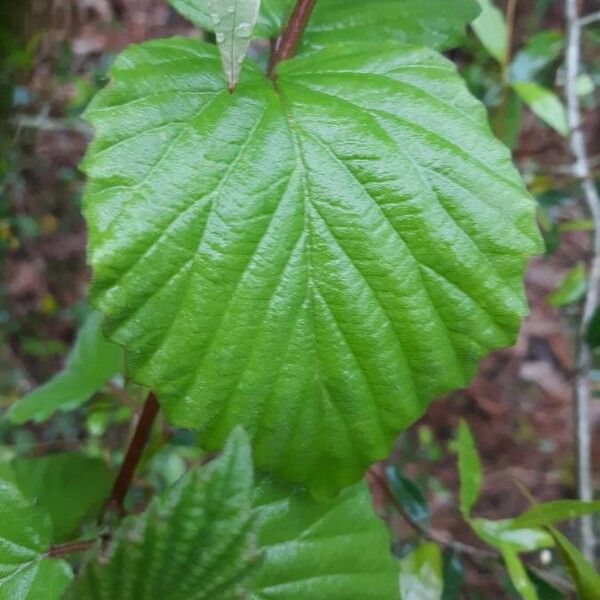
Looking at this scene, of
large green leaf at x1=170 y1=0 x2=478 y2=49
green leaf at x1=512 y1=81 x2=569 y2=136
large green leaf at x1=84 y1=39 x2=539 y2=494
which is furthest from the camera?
green leaf at x1=512 y1=81 x2=569 y2=136

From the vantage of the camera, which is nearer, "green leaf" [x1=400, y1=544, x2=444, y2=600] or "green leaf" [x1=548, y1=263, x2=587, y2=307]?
"green leaf" [x1=400, y1=544, x2=444, y2=600]

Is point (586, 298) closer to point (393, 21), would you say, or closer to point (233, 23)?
point (393, 21)

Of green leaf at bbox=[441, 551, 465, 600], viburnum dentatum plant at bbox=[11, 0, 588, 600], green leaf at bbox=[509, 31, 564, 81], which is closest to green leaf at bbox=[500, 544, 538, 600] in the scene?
green leaf at bbox=[441, 551, 465, 600]

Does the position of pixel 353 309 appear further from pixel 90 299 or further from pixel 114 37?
pixel 114 37

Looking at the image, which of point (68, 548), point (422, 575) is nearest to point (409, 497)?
point (422, 575)

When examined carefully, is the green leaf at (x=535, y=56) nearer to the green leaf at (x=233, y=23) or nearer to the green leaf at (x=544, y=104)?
the green leaf at (x=544, y=104)

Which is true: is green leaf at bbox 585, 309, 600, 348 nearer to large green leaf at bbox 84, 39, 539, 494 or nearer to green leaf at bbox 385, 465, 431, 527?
green leaf at bbox 385, 465, 431, 527

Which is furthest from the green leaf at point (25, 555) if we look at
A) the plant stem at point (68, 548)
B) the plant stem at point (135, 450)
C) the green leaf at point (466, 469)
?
the green leaf at point (466, 469)
